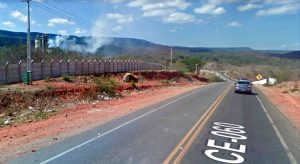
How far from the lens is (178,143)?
38.1 ft

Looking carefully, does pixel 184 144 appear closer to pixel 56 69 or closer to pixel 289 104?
pixel 289 104

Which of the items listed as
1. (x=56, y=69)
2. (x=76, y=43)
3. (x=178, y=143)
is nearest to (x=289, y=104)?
(x=178, y=143)

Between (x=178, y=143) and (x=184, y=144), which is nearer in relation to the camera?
(x=184, y=144)

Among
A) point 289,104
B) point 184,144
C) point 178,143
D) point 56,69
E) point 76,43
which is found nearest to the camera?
point 184,144

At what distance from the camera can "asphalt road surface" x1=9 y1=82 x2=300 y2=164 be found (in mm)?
9719

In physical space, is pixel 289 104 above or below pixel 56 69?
below

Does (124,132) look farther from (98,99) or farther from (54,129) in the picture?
(98,99)

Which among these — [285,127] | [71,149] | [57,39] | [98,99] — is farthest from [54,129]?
[57,39]

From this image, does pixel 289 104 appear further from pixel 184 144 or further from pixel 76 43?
pixel 76 43

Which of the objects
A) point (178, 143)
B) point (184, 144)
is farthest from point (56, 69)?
point (184, 144)

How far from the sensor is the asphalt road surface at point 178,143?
9.72 metres

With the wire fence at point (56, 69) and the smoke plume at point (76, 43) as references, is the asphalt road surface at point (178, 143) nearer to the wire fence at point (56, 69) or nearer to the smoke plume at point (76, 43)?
the wire fence at point (56, 69)

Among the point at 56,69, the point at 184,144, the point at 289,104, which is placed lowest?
the point at 289,104

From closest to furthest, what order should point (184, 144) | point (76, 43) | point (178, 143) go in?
point (184, 144) < point (178, 143) < point (76, 43)
